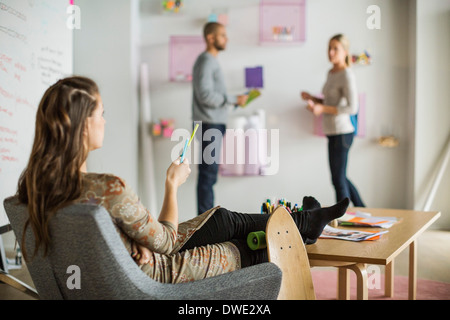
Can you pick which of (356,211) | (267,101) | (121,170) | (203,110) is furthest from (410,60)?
(121,170)

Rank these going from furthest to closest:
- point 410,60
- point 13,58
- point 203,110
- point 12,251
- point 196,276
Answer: point 410,60 < point 203,110 < point 12,251 < point 13,58 < point 196,276

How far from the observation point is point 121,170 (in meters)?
3.66

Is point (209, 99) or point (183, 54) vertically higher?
point (183, 54)

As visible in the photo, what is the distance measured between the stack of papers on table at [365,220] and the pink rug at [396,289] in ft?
1.04

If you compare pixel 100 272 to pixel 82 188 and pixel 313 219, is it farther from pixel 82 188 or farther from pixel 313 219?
pixel 313 219

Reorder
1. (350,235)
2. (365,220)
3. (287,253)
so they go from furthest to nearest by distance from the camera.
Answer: (365,220), (350,235), (287,253)

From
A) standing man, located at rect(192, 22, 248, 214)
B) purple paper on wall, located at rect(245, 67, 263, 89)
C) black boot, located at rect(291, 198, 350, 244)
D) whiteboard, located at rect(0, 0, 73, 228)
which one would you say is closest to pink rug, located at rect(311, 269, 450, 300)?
black boot, located at rect(291, 198, 350, 244)

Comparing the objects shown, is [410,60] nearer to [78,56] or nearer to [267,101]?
[267,101]

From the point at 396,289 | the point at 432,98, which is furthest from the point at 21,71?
the point at 432,98

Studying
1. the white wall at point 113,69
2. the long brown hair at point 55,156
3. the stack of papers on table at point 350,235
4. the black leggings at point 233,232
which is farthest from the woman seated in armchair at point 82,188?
the white wall at point 113,69

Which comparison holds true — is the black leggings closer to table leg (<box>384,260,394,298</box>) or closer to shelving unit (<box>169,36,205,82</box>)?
table leg (<box>384,260,394,298</box>)

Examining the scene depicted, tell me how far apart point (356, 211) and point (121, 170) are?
2.00 m

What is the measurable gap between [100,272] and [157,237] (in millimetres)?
166

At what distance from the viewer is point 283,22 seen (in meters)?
3.72
